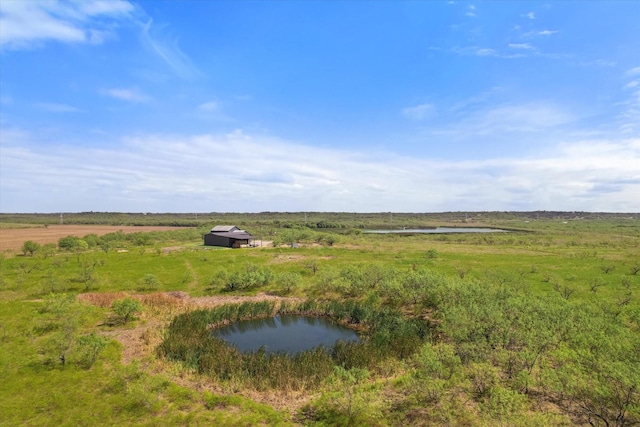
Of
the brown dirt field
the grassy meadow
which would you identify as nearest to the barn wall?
the brown dirt field

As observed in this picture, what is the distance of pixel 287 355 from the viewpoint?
21781 millimetres

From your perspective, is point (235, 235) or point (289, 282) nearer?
point (289, 282)

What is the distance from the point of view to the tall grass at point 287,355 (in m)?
18.4

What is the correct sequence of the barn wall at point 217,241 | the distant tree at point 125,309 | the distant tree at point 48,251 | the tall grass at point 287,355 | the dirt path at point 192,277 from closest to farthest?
1. the tall grass at point 287,355
2. the distant tree at point 125,309
3. the dirt path at point 192,277
4. the distant tree at point 48,251
5. the barn wall at point 217,241

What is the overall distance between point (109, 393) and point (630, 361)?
79.9 feet

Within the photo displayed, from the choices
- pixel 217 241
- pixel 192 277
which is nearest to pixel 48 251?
pixel 217 241

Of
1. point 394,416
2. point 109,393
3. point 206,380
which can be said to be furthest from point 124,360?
point 394,416

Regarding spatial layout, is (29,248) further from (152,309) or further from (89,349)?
(89,349)

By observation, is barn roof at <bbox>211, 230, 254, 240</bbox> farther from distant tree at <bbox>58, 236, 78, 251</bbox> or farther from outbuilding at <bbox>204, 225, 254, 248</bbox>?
distant tree at <bbox>58, 236, 78, 251</bbox>

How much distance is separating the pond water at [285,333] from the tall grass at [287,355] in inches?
43.4

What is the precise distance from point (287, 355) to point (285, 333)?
22.1ft

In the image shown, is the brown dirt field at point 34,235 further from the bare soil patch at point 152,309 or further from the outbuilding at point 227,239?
the bare soil patch at point 152,309

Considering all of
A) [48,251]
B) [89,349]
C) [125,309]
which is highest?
[48,251]

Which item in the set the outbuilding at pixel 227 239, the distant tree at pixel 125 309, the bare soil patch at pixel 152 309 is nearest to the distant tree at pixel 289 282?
the bare soil patch at pixel 152 309
